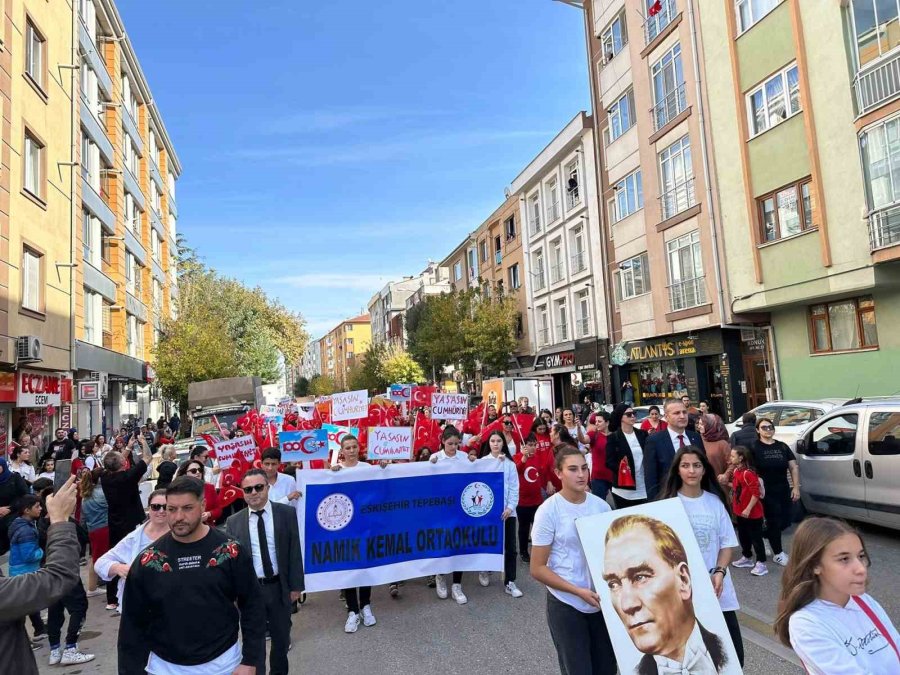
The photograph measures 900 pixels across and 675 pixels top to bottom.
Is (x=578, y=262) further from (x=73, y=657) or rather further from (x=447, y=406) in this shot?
(x=73, y=657)

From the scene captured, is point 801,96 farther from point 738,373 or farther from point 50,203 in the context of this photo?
point 50,203

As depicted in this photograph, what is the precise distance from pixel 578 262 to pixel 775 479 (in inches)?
976

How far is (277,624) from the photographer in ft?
15.2

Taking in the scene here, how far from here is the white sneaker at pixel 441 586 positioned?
6.93 meters

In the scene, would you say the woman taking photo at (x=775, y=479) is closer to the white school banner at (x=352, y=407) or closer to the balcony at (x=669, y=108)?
the white school banner at (x=352, y=407)

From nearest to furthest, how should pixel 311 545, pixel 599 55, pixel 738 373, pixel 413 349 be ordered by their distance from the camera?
pixel 311 545 < pixel 738 373 < pixel 599 55 < pixel 413 349

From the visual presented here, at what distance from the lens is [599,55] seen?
92.3ft

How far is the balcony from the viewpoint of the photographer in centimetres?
2145

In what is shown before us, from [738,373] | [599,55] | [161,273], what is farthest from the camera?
[161,273]

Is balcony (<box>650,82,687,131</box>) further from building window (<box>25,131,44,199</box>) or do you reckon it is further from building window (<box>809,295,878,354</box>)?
building window (<box>25,131,44,199</box>)

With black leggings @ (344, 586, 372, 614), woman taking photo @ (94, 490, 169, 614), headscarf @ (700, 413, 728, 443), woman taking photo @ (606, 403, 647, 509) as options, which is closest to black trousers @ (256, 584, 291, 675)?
woman taking photo @ (94, 490, 169, 614)

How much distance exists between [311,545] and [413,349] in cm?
4285

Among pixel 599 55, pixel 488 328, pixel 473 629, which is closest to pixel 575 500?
pixel 473 629

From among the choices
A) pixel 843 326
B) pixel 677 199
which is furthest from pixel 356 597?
pixel 677 199
